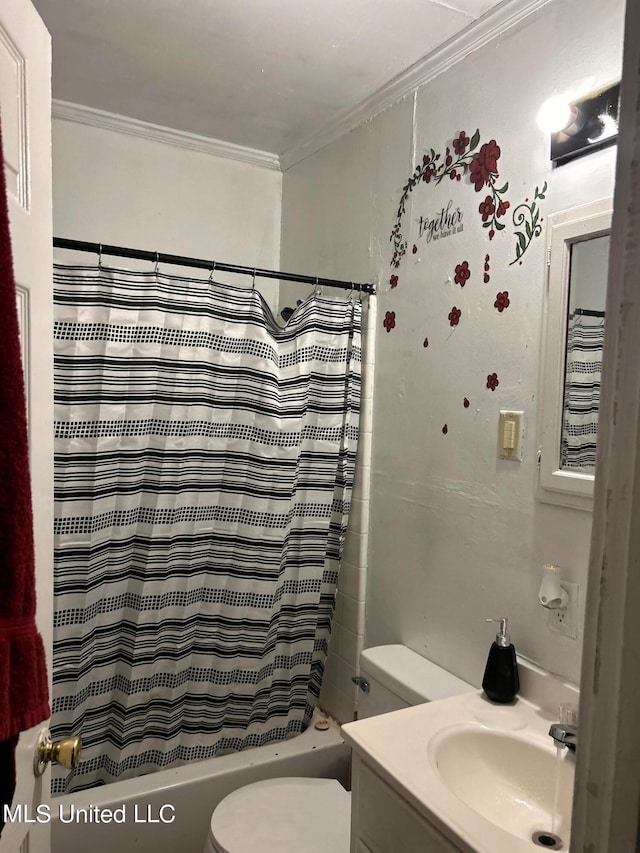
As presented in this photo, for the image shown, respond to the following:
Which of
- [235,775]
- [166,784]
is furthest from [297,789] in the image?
[166,784]

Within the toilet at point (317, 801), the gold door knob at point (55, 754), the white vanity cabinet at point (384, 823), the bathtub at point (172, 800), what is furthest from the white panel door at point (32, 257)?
the bathtub at point (172, 800)

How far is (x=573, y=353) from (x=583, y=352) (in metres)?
0.03

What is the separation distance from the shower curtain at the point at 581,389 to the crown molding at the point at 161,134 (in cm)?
162

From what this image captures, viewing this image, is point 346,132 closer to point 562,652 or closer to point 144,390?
point 144,390

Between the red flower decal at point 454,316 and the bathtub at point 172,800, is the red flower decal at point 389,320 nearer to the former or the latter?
the red flower decal at point 454,316

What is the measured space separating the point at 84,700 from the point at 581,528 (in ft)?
4.71

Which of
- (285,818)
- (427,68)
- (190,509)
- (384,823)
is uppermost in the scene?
(427,68)

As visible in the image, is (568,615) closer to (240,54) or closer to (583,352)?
(583,352)

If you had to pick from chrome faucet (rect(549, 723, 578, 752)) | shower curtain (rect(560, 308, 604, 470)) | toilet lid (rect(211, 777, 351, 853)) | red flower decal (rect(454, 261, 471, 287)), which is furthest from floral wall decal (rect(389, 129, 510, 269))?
toilet lid (rect(211, 777, 351, 853))

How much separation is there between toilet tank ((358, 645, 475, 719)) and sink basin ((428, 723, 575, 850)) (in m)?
0.27

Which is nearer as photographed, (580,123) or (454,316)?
(580,123)

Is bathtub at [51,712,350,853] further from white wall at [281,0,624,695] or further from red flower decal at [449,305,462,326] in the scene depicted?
red flower decal at [449,305,462,326]

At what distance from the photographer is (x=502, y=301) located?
1572mm

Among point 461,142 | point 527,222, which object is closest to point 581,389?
point 527,222
